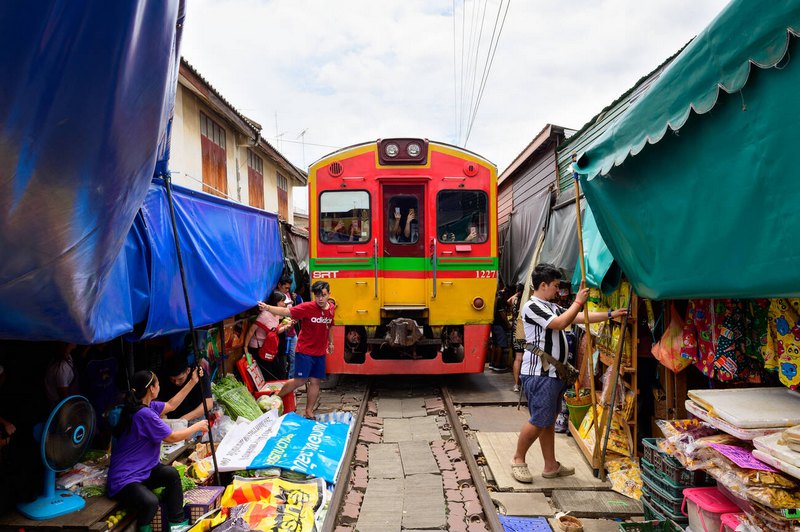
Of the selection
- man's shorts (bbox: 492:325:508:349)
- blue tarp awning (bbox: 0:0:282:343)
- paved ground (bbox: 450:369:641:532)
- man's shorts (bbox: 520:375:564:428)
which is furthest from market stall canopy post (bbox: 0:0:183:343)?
man's shorts (bbox: 492:325:508:349)

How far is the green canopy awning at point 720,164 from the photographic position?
1.94 metres

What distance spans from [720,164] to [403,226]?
5.46 meters

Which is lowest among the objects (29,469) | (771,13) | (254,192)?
(29,469)

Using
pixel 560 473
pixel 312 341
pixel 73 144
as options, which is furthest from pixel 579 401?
pixel 73 144

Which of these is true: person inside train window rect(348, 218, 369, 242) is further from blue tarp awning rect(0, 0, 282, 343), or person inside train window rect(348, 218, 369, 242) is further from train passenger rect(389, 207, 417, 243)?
blue tarp awning rect(0, 0, 282, 343)

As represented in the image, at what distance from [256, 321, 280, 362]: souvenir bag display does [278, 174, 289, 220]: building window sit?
1030cm

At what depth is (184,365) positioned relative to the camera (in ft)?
16.7

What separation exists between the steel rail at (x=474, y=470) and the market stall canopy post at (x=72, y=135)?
122 inches

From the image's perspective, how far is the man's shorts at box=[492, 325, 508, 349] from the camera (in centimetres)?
930

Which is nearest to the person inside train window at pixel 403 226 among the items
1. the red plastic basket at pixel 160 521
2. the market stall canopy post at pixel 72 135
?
the red plastic basket at pixel 160 521

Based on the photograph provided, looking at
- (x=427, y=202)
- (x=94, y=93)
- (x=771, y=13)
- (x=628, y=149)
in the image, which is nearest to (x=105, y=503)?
(x=94, y=93)

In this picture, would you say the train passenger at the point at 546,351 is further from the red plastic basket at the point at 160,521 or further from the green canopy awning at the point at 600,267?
the red plastic basket at the point at 160,521

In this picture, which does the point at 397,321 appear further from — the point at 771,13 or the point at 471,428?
the point at 771,13

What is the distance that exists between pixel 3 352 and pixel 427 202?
5239mm
